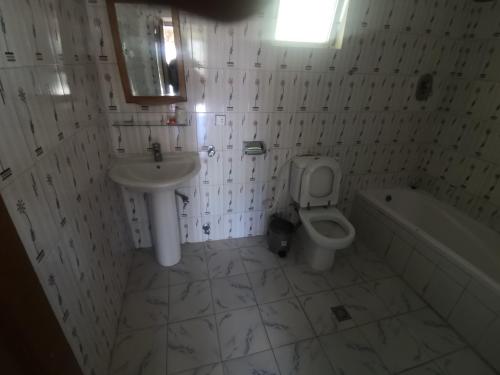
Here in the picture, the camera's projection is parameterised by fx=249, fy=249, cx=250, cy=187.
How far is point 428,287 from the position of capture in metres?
1.83

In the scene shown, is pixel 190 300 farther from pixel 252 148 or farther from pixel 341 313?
pixel 252 148

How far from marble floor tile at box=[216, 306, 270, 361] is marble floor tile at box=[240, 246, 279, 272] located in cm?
40

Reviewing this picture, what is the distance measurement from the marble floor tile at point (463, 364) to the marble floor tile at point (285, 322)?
0.76m

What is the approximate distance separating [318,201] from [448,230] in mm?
1218

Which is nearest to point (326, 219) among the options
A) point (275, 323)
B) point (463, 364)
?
point (275, 323)

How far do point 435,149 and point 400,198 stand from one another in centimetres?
56

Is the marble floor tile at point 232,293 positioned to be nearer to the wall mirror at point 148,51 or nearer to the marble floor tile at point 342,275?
the marble floor tile at point 342,275

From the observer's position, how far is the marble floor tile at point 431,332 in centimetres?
154

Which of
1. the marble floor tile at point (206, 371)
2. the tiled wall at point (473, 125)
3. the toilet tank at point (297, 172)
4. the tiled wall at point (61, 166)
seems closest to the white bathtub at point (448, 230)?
the tiled wall at point (473, 125)

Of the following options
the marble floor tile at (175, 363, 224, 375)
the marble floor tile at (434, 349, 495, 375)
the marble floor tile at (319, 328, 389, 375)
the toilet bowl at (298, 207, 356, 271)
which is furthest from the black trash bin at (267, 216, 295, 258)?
the marble floor tile at (434, 349, 495, 375)

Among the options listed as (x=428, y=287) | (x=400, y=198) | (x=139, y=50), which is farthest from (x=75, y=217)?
(x=400, y=198)

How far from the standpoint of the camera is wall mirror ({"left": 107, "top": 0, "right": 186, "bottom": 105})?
4.98 ft

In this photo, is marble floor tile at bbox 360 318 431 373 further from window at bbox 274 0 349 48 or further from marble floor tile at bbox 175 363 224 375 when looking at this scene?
window at bbox 274 0 349 48

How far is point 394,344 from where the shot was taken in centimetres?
155
